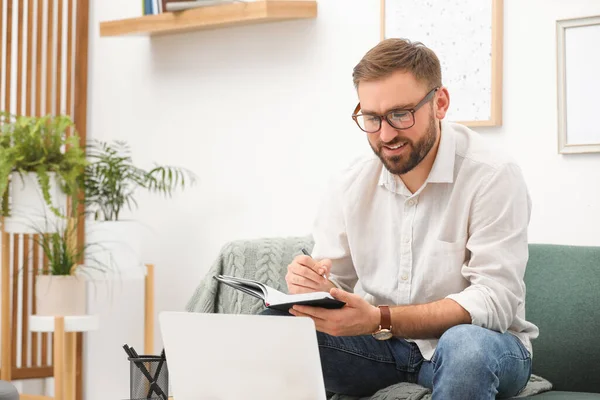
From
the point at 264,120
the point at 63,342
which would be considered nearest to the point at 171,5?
the point at 264,120

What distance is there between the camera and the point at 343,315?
195cm

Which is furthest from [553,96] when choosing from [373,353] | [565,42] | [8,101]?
[8,101]

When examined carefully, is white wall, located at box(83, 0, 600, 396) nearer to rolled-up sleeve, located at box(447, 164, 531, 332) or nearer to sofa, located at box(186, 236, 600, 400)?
sofa, located at box(186, 236, 600, 400)

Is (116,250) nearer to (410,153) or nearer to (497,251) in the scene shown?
(410,153)

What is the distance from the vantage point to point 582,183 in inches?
108

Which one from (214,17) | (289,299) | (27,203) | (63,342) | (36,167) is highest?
(214,17)

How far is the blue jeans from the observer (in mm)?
1798

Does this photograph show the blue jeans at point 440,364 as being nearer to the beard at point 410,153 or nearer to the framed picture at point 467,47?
the beard at point 410,153

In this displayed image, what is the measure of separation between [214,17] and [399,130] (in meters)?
1.48

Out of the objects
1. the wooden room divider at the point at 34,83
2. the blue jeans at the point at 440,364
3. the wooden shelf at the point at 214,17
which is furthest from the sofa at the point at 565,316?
the wooden room divider at the point at 34,83

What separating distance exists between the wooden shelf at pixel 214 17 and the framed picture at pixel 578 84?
0.97 meters

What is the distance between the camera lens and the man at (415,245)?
202 cm

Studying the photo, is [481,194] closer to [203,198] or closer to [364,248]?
[364,248]

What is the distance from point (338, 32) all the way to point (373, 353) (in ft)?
4.83
